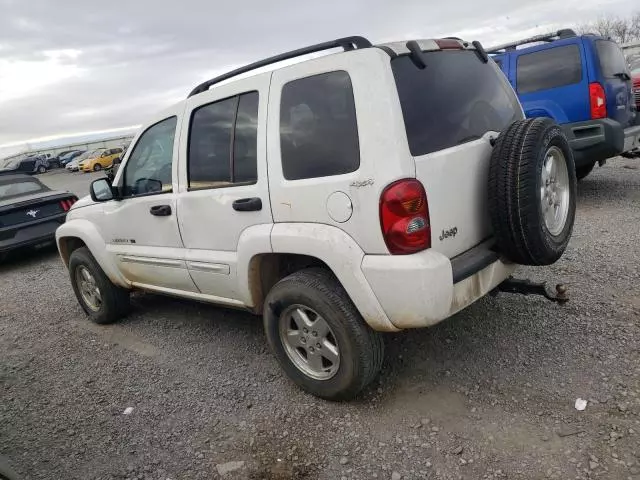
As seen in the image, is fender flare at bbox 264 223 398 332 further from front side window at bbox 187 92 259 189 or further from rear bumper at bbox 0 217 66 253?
rear bumper at bbox 0 217 66 253

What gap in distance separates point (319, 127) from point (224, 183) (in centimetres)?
82

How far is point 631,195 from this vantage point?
6.79 m

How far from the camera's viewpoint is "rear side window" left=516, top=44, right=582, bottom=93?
6.34 meters

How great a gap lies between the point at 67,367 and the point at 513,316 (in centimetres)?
351

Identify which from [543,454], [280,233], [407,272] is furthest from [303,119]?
[543,454]

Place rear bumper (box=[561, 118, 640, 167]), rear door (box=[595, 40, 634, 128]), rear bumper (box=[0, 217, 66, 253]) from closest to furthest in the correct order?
rear bumper (box=[561, 118, 640, 167]), rear door (box=[595, 40, 634, 128]), rear bumper (box=[0, 217, 66, 253])

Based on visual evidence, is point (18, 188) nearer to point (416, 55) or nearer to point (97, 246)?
point (97, 246)

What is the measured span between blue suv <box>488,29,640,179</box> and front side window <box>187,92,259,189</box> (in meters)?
4.73

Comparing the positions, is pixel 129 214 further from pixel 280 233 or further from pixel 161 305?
pixel 280 233

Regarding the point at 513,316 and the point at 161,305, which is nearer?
the point at 513,316

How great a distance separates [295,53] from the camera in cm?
303

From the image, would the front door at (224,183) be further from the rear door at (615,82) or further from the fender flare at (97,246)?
the rear door at (615,82)

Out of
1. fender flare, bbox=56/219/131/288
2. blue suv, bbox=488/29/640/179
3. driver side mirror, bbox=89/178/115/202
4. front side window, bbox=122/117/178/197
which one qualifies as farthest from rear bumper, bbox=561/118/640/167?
fender flare, bbox=56/219/131/288

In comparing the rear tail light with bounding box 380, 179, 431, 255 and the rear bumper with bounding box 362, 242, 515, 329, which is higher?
the rear tail light with bounding box 380, 179, 431, 255
